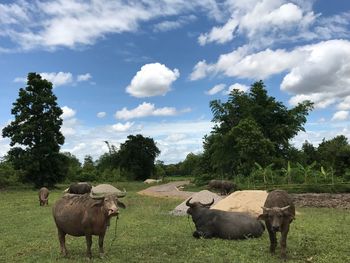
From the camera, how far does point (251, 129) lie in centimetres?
5331

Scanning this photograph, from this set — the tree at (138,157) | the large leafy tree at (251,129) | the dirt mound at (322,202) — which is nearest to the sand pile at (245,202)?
the dirt mound at (322,202)

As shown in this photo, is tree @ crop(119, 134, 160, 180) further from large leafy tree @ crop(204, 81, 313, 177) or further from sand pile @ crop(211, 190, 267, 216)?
sand pile @ crop(211, 190, 267, 216)

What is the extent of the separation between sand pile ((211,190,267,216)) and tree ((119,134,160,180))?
78533 mm

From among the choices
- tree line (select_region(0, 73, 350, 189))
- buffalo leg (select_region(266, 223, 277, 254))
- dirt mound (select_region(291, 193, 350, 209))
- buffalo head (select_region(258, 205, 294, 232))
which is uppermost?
tree line (select_region(0, 73, 350, 189))

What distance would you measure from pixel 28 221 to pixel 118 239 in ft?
26.7

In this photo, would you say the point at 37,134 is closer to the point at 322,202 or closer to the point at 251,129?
the point at 251,129

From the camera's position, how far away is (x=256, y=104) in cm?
6044

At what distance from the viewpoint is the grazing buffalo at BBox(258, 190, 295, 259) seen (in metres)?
10.8

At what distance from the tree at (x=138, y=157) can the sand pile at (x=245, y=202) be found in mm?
78533

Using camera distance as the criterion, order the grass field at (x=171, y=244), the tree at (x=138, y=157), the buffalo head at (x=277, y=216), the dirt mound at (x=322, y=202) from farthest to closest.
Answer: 1. the tree at (x=138, y=157)
2. the dirt mound at (x=322, y=202)
3. the grass field at (x=171, y=244)
4. the buffalo head at (x=277, y=216)

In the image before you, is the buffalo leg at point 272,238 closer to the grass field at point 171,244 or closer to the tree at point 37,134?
the grass field at point 171,244

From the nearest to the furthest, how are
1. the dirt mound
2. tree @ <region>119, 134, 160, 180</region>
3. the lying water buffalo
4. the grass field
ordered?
the lying water buffalo, the grass field, the dirt mound, tree @ <region>119, 134, 160, 180</region>

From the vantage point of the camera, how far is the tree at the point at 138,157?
323 ft

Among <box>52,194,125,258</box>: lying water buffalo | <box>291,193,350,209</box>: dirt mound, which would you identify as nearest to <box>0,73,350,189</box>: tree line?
<box>291,193,350,209</box>: dirt mound
